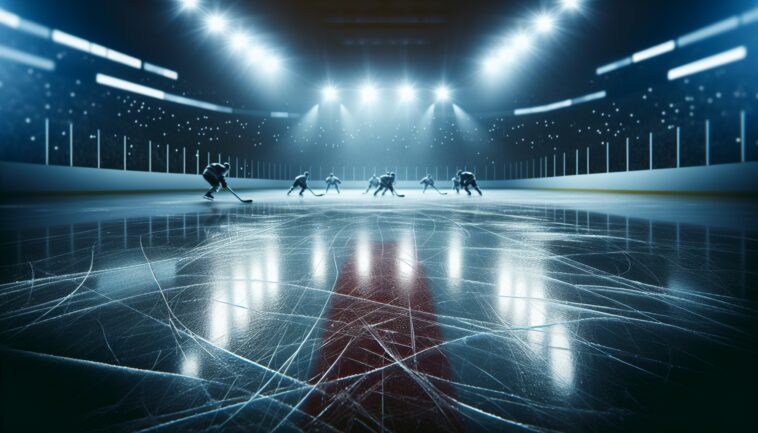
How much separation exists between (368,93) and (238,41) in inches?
412

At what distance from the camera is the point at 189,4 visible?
33.6 feet

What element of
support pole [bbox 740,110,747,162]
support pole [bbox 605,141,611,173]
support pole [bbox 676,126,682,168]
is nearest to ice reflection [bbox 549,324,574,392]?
support pole [bbox 740,110,747,162]

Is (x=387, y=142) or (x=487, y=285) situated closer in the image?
(x=487, y=285)

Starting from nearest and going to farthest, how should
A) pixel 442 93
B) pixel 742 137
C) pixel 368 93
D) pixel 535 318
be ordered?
1. pixel 535 318
2. pixel 742 137
3. pixel 442 93
4. pixel 368 93

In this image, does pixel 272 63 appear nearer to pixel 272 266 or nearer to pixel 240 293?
pixel 272 266

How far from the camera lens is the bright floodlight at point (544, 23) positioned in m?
11.2

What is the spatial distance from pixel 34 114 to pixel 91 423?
12.2 metres

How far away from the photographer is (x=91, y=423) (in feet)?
2.08

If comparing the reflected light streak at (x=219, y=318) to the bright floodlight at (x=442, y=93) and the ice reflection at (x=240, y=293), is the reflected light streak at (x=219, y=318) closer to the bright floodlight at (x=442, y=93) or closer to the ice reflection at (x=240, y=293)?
the ice reflection at (x=240, y=293)

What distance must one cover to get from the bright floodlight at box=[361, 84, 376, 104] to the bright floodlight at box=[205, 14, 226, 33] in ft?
33.0

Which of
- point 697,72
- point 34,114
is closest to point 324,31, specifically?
point 34,114

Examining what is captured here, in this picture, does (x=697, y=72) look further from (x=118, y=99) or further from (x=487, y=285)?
(x=118, y=99)

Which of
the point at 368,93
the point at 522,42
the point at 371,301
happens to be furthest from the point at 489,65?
the point at 371,301

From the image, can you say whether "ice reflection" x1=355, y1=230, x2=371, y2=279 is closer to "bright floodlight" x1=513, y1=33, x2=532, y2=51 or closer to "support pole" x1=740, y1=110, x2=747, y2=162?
"support pole" x1=740, y1=110, x2=747, y2=162
